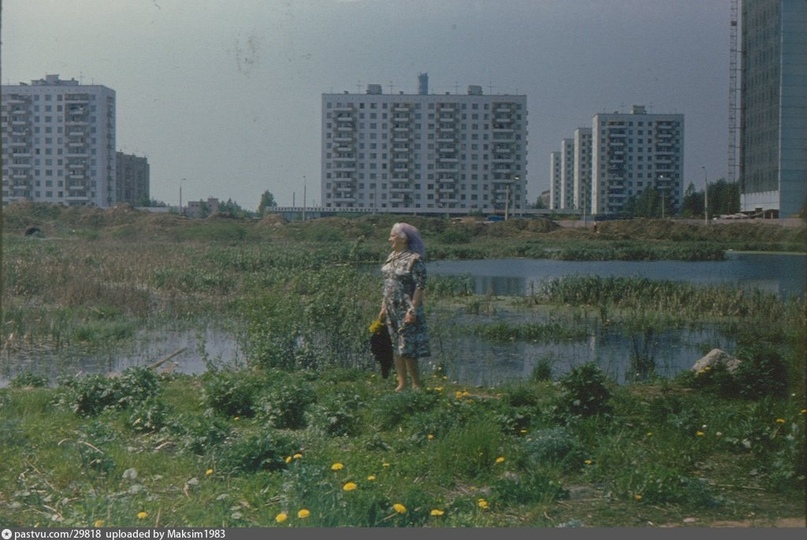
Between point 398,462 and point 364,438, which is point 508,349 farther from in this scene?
point 398,462

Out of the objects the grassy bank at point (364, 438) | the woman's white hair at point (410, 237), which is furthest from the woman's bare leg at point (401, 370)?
the woman's white hair at point (410, 237)

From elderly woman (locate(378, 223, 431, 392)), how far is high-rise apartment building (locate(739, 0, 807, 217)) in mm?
4388

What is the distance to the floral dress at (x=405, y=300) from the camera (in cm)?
927

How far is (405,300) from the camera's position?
30.6ft

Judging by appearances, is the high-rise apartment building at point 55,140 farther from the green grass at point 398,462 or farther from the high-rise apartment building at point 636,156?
the green grass at point 398,462

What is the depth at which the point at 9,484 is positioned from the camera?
6.24m

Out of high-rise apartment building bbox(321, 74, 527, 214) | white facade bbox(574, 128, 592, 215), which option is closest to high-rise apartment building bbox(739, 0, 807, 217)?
white facade bbox(574, 128, 592, 215)

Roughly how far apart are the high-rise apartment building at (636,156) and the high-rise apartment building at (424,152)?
1525mm

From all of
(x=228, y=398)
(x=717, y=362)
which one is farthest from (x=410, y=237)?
(x=717, y=362)

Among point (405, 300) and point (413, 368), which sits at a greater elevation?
point (405, 300)

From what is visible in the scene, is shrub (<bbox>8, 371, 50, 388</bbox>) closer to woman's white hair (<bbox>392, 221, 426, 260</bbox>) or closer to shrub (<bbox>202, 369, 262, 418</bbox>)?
shrub (<bbox>202, 369, 262, 418</bbox>)

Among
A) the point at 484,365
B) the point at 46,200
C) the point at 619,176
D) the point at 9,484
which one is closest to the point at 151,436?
the point at 9,484

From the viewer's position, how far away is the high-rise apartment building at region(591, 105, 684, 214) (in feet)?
47.1

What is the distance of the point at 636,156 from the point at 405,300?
8.31 meters
